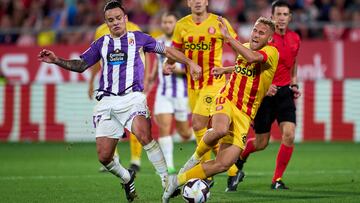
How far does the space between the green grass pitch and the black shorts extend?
83 cm

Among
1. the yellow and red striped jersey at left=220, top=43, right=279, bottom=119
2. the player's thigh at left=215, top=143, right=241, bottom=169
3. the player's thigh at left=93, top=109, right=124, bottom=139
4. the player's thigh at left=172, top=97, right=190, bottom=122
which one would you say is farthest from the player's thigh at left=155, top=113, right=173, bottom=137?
the player's thigh at left=215, top=143, right=241, bottom=169

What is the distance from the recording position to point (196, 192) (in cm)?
882

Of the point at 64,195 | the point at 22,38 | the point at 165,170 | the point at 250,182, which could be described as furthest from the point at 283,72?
the point at 22,38

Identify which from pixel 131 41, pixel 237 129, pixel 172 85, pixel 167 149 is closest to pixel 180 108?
pixel 172 85

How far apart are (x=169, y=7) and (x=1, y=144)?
5.58 metres

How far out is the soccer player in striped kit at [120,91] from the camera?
31.8 ft

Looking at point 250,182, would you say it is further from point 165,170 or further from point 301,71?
point 301,71

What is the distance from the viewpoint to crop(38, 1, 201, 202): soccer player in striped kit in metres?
9.70

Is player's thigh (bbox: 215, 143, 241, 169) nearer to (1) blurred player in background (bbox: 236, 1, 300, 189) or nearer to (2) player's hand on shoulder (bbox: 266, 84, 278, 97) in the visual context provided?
(2) player's hand on shoulder (bbox: 266, 84, 278, 97)

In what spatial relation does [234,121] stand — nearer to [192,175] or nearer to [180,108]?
[192,175]

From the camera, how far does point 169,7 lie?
2114 cm

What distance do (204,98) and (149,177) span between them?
7.14 feet

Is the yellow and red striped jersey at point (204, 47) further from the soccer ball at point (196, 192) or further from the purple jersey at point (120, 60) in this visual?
the soccer ball at point (196, 192)

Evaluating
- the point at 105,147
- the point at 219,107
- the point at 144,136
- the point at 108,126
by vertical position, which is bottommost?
the point at 105,147
